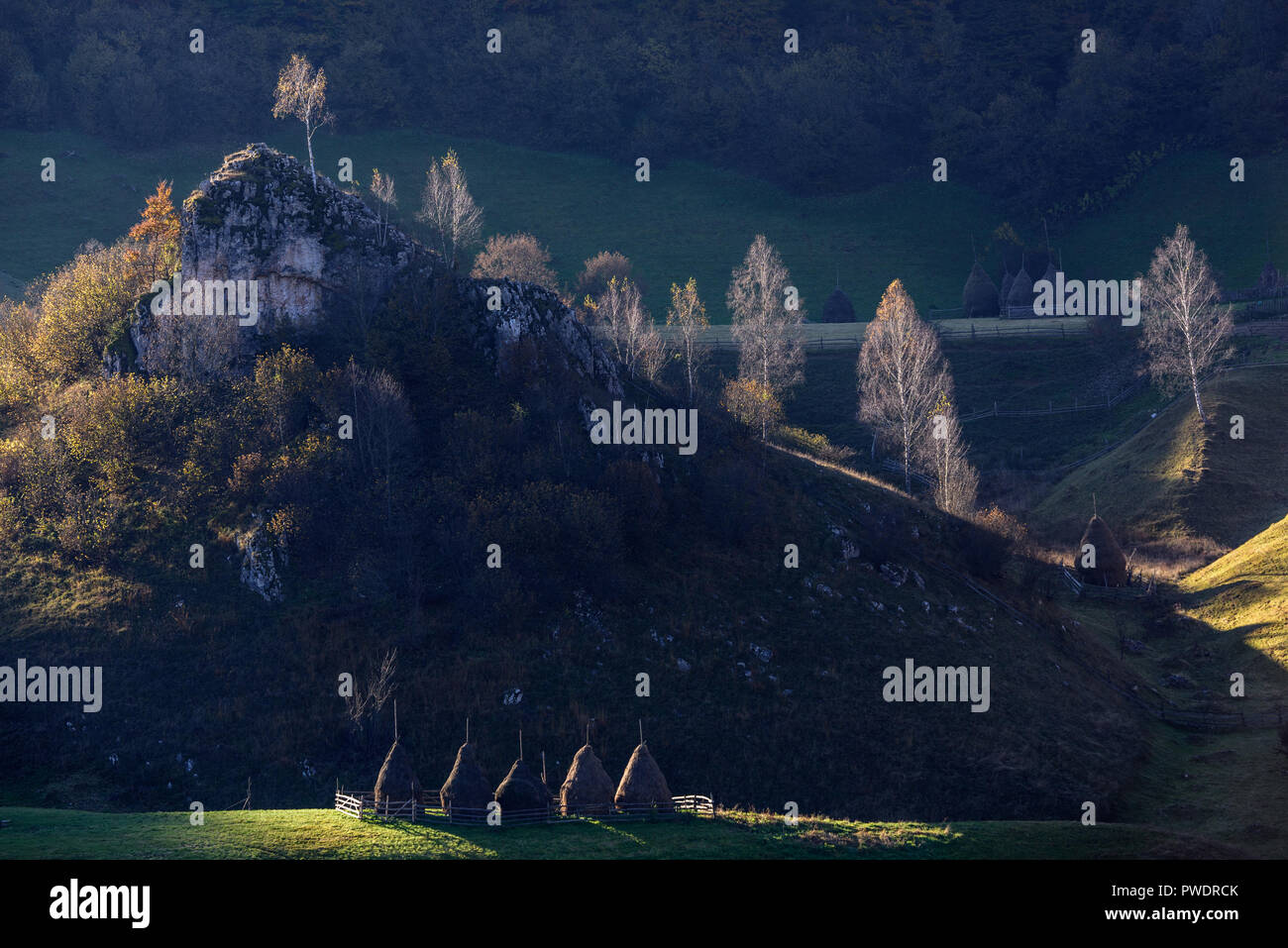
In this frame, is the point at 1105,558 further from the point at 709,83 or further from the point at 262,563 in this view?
the point at 709,83

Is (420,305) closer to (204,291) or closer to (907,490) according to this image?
(204,291)

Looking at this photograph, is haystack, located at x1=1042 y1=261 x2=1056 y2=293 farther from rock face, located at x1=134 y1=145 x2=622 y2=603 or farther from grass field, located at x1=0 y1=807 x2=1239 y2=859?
grass field, located at x1=0 y1=807 x2=1239 y2=859

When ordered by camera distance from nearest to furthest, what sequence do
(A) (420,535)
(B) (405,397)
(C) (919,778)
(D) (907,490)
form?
(C) (919,778) < (A) (420,535) < (B) (405,397) < (D) (907,490)

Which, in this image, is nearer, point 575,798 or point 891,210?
point 575,798

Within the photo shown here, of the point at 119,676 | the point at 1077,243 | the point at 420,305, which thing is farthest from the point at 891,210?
the point at 119,676

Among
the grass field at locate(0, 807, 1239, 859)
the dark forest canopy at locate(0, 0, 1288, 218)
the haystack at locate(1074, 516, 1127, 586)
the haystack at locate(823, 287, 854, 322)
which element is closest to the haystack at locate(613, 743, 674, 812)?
the grass field at locate(0, 807, 1239, 859)

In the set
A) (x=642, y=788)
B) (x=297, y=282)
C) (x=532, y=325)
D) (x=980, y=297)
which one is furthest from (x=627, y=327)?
(x=642, y=788)

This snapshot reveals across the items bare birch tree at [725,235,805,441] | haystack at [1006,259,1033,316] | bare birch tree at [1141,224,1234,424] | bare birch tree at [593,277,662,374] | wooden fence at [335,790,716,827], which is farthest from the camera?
haystack at [1006,259,1033,316]

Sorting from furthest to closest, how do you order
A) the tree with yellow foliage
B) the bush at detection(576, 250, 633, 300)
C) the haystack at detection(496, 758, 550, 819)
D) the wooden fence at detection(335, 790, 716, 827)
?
the bush at detection(576, 250, 633, 300), the tree with yellow foliage, the haystack at detection(496, 758, 550, 819), the wooden fence at detection(335, 790, 716, 827)
